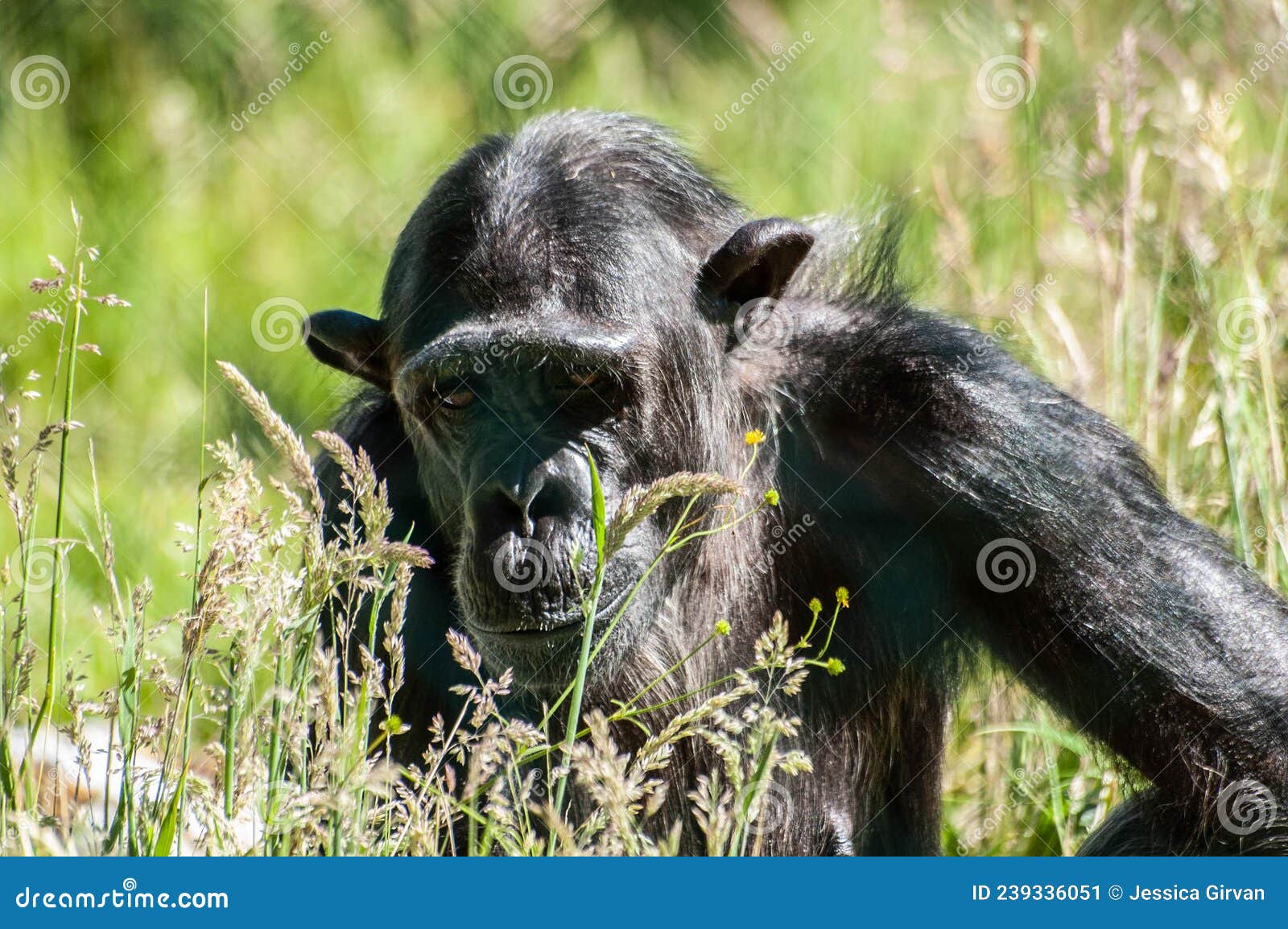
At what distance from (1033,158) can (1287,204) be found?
5.32ft

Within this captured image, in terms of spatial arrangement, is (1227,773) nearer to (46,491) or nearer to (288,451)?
(288,451)

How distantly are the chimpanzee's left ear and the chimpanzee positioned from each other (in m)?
0.01

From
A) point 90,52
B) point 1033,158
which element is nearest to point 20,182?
point 90,52

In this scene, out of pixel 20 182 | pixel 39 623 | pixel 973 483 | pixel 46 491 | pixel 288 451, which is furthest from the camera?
pixel 20 182

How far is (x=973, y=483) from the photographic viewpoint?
5.13 m
